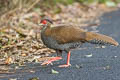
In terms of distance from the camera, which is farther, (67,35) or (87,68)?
(67,35)

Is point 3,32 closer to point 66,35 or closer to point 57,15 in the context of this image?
point 66,35

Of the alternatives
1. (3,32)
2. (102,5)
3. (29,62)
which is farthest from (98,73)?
(102,5)

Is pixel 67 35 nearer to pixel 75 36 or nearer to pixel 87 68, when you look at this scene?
pixel 75 36

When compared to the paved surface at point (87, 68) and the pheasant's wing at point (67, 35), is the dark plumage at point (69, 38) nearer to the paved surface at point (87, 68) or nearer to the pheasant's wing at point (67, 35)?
the pheasant's wing at point (67, 35)

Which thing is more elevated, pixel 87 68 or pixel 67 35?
pixel 67 35

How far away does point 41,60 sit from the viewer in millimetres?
8391

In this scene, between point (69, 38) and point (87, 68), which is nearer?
point (87, 68)

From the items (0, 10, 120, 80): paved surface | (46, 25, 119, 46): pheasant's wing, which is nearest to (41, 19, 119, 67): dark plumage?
(46, 25, 119, 46): pheasant's wing

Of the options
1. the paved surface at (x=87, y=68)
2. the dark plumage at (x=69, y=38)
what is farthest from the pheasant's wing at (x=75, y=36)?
the paved surface at (x=87, y=68)

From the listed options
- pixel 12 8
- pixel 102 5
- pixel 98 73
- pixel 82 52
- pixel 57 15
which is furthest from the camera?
pixel 102 5

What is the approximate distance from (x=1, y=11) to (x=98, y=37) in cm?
700

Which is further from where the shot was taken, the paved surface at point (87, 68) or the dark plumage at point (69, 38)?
the dark plumage at point (69, 38)

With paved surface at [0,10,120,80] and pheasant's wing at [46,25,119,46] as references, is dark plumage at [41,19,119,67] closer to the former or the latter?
pheasant's wing at [46,25,119,46]

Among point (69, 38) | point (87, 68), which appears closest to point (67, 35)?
point (69, 38)
